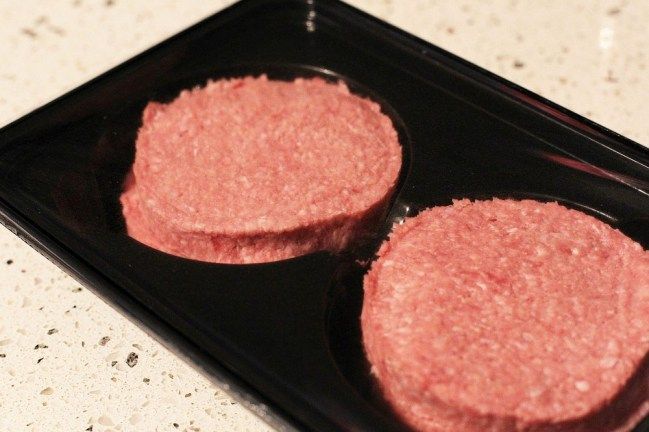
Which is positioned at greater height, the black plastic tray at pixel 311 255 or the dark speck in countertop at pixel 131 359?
the black plastic tray at pixel 311 255

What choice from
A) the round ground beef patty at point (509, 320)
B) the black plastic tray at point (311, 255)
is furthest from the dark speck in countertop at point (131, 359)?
the round ground beef patty at point (509, 320)

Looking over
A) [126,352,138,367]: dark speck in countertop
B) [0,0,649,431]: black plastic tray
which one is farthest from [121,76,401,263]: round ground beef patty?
[126,352,138,367]: dark speck in countertop

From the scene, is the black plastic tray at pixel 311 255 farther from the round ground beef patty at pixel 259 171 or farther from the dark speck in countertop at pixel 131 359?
the dark speck in countertop at pixel 131 359

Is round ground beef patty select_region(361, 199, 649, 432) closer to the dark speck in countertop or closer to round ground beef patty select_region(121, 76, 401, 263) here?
round ground beef patty select_region(121, 76, 401, 263)

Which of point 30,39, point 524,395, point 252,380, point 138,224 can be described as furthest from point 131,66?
point 524,395

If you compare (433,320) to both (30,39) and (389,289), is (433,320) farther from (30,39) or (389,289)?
(30,39)

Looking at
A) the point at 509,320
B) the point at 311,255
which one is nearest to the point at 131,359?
the point at 311,255
